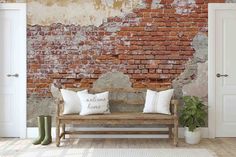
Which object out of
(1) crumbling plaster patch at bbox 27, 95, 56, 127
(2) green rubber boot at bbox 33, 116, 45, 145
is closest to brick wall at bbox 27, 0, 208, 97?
(1) crumbling plaster patch at bbox 27, 95, 56, 127

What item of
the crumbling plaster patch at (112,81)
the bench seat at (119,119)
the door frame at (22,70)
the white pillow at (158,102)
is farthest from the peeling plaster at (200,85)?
the door frame at (22,70)

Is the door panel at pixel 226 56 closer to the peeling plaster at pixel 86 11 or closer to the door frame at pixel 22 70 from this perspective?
the peeling plaster at pixel 86 11

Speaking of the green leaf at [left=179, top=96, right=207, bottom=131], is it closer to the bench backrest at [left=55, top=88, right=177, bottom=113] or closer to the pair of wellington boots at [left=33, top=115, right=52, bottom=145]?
the bench backrest at [left=55, top=88, right=177, bottom=113]

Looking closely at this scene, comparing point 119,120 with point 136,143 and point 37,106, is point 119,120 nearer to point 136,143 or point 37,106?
point 136,143

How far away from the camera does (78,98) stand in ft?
20.6

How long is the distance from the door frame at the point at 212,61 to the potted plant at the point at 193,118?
1.10ft

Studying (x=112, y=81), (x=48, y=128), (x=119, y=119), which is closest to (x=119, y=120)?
(x=119, y=119)

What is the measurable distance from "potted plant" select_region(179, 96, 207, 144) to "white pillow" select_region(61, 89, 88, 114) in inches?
67.7

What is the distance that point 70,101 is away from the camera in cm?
620

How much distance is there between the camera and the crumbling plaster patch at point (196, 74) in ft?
21.5

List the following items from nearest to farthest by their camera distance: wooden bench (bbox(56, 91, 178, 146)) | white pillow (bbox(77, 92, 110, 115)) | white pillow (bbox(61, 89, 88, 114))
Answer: wooden bench (bbox(56, 91, 178, 146)) → white pillow (bbox(77, 92, 110, 115)) → white pillow (bbox(61, 89, 88, 114))

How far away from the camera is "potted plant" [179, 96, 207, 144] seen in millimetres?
6145

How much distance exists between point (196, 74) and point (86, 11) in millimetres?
2213

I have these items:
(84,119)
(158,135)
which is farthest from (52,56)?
(158,135)
